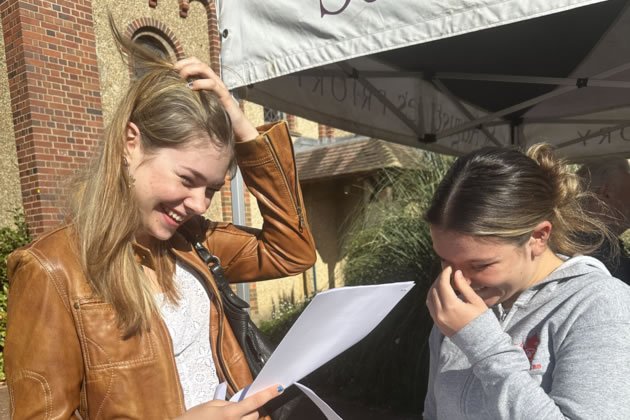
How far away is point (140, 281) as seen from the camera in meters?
1.28

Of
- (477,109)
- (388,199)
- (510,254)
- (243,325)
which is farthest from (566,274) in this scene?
(388,199)

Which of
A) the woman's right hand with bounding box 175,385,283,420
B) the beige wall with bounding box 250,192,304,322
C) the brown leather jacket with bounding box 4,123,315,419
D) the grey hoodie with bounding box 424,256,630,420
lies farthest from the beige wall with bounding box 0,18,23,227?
the grey hoodie with bounding box 424,256,630,420

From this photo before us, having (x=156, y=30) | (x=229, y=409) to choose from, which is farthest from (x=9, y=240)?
(x=229, y=409)

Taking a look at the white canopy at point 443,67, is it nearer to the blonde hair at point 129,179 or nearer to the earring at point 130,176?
the blonde hair at point 129,179

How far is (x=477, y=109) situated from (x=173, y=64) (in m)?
3.83

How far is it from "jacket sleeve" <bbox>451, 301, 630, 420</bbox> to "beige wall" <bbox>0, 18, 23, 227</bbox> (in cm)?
619

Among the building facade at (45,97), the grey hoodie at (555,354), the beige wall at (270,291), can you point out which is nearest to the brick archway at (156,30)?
the building facade at (45,97)

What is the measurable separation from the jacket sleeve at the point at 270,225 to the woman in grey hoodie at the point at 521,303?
0.50 meters

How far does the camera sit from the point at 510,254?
4.16 ft

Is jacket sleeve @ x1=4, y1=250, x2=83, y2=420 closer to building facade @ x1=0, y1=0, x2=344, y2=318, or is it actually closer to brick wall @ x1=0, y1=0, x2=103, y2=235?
building facade @ x1=0, y1=0, x2=344, y2=318

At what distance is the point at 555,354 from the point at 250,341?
2.69 feet

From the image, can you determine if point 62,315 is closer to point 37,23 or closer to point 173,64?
point 173,64

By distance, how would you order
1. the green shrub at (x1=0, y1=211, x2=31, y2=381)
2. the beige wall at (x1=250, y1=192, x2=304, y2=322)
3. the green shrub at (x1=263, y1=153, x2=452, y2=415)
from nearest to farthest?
the green shrub at (x1=263, y1=153, x2=452, y2=415) < the green shrub at (x1=0, y1=211, x2=31, y2=381) < the beige wall at (x1=250, y1=192, x2=304, y2=322)

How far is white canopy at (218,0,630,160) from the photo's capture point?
6.65 feet
